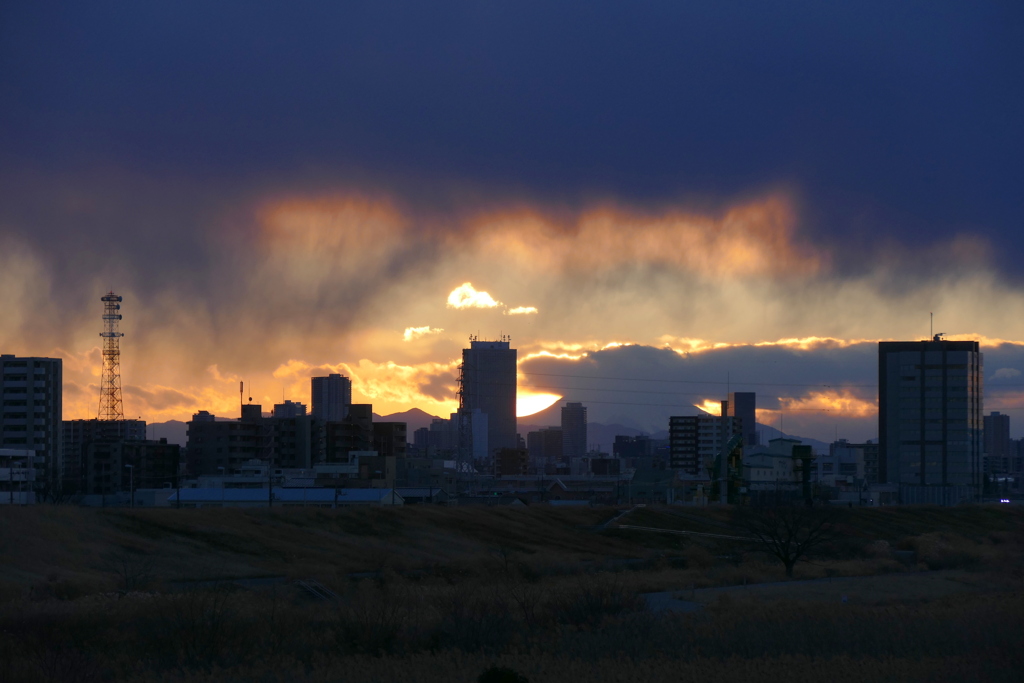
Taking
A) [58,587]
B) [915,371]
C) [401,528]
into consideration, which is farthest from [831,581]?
[915,371]

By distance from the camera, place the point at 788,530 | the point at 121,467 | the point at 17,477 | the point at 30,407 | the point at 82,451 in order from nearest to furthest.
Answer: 1. the point at 788,530
2. the point at 17,477
3. the point at 121,467
4. the point at 30,407
5. the point at 82,451

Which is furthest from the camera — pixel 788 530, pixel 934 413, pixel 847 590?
pixel 934 413

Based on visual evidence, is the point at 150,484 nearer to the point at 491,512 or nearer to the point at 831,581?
the point at 491,512

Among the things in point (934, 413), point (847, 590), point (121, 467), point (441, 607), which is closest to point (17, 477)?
point (121, 467)

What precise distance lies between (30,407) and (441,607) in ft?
431

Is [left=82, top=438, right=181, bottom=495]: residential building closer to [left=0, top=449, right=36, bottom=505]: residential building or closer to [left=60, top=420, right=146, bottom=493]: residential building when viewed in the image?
[left=60, top=420, right=146, bottom=493]: residential building

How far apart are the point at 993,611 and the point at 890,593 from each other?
1759cm

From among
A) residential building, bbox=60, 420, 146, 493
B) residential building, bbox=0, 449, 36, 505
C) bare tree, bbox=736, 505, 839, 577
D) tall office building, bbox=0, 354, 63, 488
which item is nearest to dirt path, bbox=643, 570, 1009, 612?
bare tree, bbox=736, 505, 839, 577

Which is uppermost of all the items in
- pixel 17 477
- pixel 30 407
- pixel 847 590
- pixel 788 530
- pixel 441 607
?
pixel 30 407

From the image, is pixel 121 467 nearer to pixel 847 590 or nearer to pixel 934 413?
pixel 847 590

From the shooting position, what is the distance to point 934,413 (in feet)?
549

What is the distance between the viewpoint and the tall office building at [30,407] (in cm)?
14275

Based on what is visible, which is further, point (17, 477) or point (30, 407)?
point (30, 407)

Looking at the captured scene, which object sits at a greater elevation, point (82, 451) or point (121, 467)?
point (82, 451)
